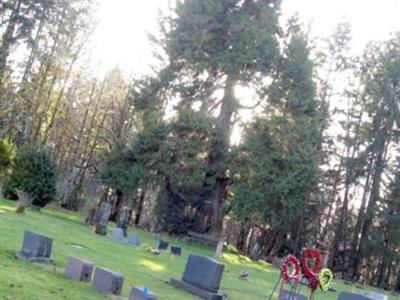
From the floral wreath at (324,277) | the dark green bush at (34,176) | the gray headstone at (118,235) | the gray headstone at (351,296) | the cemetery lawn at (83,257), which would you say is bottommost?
the cemetery lawn at (83,257)

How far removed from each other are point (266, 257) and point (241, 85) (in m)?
10.8

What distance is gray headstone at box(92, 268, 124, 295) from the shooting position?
391 inches

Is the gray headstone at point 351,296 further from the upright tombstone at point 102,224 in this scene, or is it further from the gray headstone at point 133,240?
the upright tombstone at point 102,224

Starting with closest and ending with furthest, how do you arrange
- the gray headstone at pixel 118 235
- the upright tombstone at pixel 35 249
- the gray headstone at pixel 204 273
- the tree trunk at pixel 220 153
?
1. the upright tombstone at pixel 35 249
2. the gray headstone at pixel 204 273
3. the gray headstone at pixel 118 235
4. the tree trunk at pixel 220 153

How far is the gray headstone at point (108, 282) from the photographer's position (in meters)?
9.92

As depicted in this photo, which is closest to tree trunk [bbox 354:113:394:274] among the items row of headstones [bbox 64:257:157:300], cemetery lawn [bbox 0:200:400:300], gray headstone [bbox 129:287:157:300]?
cemetery lawn [bbox 0:200:400:300]

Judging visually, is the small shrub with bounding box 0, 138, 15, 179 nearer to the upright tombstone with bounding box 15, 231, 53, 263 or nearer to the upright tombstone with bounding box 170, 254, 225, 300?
the upright tombstone with bounding box 170, 254, 225, 300

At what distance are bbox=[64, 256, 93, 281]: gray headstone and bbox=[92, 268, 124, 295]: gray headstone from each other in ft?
1.13

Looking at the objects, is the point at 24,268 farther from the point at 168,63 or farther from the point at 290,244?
the point at 290,244

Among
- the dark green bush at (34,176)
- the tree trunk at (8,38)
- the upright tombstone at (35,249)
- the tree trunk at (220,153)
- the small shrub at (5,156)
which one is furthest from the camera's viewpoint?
the tree trunk at (8,38)

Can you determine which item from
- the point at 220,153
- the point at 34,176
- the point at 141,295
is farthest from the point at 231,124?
the point at 141,295

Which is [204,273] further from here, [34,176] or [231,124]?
[231,124]

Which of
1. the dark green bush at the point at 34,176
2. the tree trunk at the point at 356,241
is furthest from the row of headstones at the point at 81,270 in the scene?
the tree trunk at the point at 356,241

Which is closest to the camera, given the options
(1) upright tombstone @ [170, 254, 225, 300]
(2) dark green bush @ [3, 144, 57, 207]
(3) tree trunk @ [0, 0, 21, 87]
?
(1) upright tombstone @ [170, 254, 225, 300]
